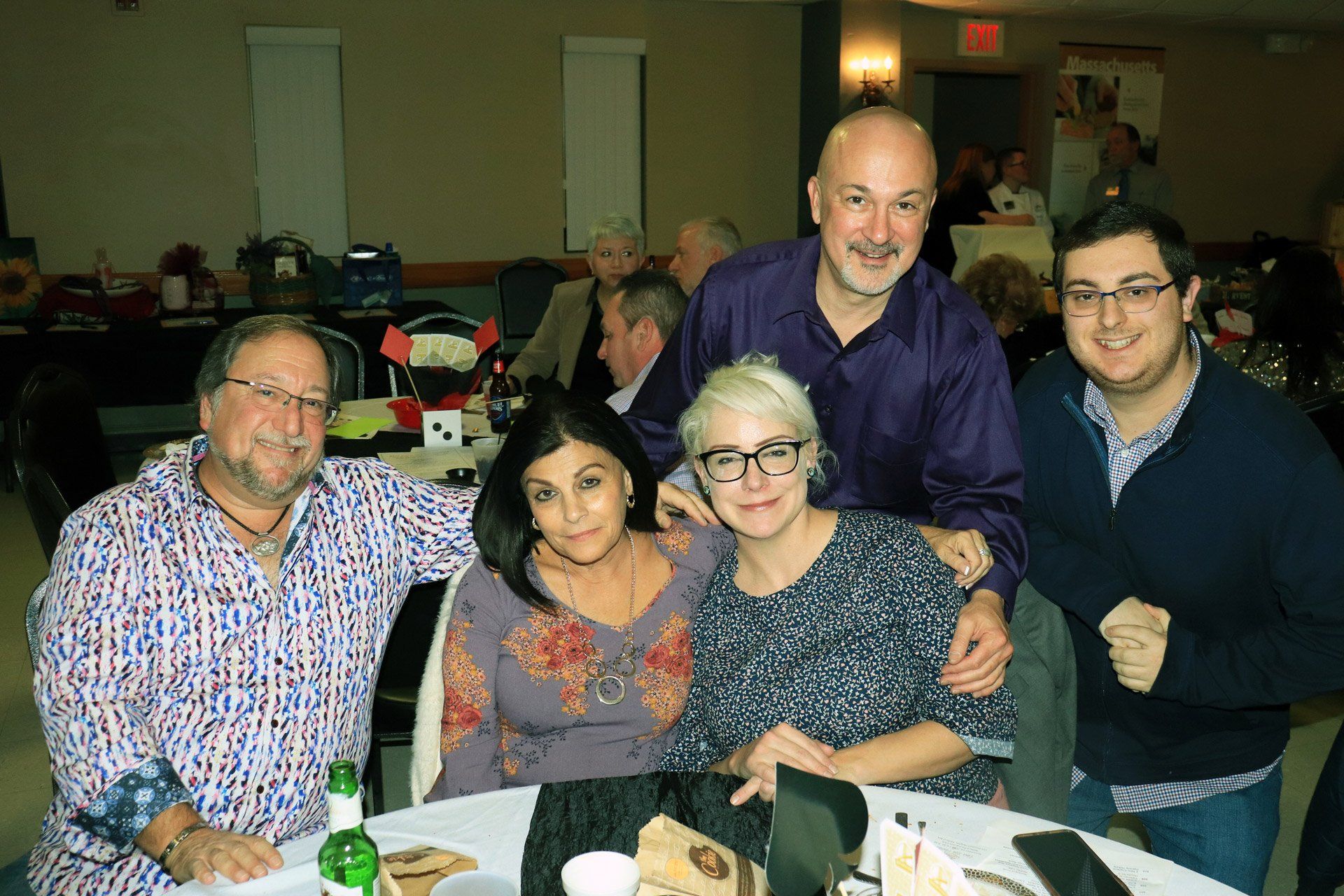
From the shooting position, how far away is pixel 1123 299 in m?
1.89

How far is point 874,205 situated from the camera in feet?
7.21

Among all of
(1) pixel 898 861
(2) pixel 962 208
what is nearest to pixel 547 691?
(1) pixel 898 861

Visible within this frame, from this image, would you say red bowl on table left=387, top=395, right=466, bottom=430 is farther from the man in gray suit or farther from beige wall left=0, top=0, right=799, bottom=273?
beige wall left=0, top=0, right=799, bottom=273

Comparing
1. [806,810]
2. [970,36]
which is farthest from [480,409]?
[970,36]

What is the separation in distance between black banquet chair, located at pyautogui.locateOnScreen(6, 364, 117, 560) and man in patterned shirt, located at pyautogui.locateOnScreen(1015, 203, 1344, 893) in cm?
214

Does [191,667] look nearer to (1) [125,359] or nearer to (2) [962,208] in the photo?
(1) [125,359]

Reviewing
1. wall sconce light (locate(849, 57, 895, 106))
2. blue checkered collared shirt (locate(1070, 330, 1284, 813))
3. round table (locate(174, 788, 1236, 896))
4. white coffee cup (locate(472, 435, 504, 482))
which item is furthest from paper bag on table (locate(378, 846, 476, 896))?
wall sconce light (locate(849, 57, 895, 106))

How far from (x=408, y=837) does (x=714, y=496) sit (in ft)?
2.49

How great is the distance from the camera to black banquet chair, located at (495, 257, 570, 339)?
7293mm

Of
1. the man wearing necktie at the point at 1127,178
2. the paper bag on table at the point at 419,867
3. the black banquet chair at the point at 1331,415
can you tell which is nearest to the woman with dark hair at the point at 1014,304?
the black banquet chair at the point at 1331,415

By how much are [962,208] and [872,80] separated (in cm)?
139

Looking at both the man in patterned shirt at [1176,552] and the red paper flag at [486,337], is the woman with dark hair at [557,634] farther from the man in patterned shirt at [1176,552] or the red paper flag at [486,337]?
the red paper flag at [486,337]

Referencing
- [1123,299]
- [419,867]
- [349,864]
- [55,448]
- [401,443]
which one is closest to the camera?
[349,864]

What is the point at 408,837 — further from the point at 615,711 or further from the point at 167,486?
the point at 167,486
